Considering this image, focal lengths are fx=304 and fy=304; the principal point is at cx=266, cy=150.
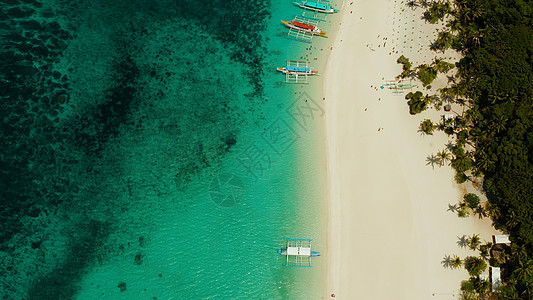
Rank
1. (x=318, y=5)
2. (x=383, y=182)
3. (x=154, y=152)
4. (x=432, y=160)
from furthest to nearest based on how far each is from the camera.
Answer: (x=318, y=5)
(x=154, y=152)
(x=432, y=160)
(x=383, y=182)

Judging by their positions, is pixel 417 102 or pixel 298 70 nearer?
pixel 417 102

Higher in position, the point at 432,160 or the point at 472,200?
the point at 432,160

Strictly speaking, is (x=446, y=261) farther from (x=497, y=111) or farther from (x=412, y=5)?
(x=412, y=5)

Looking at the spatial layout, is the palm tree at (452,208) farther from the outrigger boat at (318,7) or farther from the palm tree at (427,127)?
the outrigger boat at (318,7)

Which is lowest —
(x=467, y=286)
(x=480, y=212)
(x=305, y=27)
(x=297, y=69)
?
(x=467, y=286)

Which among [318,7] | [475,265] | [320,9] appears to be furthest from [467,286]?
[318,7]

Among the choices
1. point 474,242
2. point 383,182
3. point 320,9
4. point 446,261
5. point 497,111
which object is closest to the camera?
point 474,242

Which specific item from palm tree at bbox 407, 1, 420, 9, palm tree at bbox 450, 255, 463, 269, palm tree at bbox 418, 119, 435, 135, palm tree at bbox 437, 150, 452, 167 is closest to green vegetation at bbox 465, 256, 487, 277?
palm tree at bbox 450, 255, 463, 269
